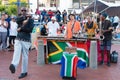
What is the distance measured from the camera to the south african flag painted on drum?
37.6ft

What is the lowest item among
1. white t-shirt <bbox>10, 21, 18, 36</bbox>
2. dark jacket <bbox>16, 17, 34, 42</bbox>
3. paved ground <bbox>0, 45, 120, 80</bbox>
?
paved ground <bbox>0, 45, 120, 80</bbox>

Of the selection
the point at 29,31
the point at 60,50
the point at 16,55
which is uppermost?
the point at 29,31

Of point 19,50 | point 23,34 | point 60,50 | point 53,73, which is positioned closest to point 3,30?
point 60,50

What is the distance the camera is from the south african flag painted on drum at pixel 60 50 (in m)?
11.5

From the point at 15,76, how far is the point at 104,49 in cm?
364

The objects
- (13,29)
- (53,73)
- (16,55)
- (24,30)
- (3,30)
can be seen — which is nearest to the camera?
(16,55)

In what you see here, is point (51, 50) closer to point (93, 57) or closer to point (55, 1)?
point (93, 57)

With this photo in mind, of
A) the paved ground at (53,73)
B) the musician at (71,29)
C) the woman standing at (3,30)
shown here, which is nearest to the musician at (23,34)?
the paved ground at (53,73)

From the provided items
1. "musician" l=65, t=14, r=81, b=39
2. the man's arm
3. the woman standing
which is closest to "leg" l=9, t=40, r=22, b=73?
the man's arm

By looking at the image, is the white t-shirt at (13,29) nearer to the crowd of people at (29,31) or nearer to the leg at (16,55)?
the crowd of people at (29,31)

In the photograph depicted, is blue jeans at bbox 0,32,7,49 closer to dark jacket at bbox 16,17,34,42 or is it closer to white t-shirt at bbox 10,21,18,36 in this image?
white t-shirt at bbox 10,21,18,36

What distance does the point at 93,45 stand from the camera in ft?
36.4

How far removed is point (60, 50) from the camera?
11.7m

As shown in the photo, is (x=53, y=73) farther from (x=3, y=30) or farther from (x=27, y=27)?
(x=3, y=30)
